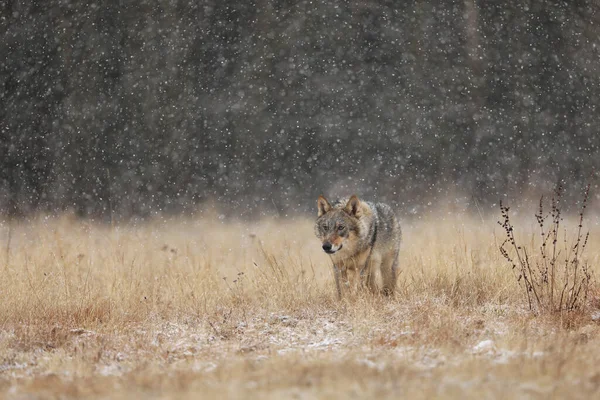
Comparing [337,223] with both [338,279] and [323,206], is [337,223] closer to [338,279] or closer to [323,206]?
[323,206]

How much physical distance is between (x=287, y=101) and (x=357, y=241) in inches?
869

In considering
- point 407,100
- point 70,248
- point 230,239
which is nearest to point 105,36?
point 407,100

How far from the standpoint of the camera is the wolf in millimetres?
7676

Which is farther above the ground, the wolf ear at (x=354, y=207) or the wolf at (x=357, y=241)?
the wolf ear at (x=354, y=207)

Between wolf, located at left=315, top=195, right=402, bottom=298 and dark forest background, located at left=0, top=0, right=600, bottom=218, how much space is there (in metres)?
15.8

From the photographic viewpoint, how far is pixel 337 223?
7.70 metres

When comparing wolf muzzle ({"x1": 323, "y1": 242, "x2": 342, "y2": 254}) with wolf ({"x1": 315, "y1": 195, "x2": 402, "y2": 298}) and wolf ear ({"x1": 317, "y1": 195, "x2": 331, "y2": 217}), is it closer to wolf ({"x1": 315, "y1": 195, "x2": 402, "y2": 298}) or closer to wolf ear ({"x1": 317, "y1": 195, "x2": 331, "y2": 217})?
wolf ({"x1": 315, "y1": 195, "x2": 402, "y2": 298})

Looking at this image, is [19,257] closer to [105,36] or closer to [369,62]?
[105,36]

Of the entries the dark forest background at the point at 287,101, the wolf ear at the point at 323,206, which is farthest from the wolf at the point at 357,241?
the dark forest background at the point at 287,101

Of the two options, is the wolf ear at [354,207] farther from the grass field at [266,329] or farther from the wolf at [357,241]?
the grass field at [266,329]

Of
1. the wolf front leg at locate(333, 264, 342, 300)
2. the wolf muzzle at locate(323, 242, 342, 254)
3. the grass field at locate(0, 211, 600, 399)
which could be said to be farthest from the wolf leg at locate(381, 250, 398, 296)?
the wolf muzzle at locate(323, 242, 342, 254)

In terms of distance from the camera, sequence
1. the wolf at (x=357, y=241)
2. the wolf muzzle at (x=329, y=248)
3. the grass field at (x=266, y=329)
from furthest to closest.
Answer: the wolf at (x=357, y=241) < the wolf muzzle at (x=329, y=248) < the grass field at (x=266, y=329)

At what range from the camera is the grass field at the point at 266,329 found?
170 inches

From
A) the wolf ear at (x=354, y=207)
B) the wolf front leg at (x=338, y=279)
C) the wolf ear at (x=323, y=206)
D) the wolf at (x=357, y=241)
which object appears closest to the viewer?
the wolf at (x=357, y=241)
